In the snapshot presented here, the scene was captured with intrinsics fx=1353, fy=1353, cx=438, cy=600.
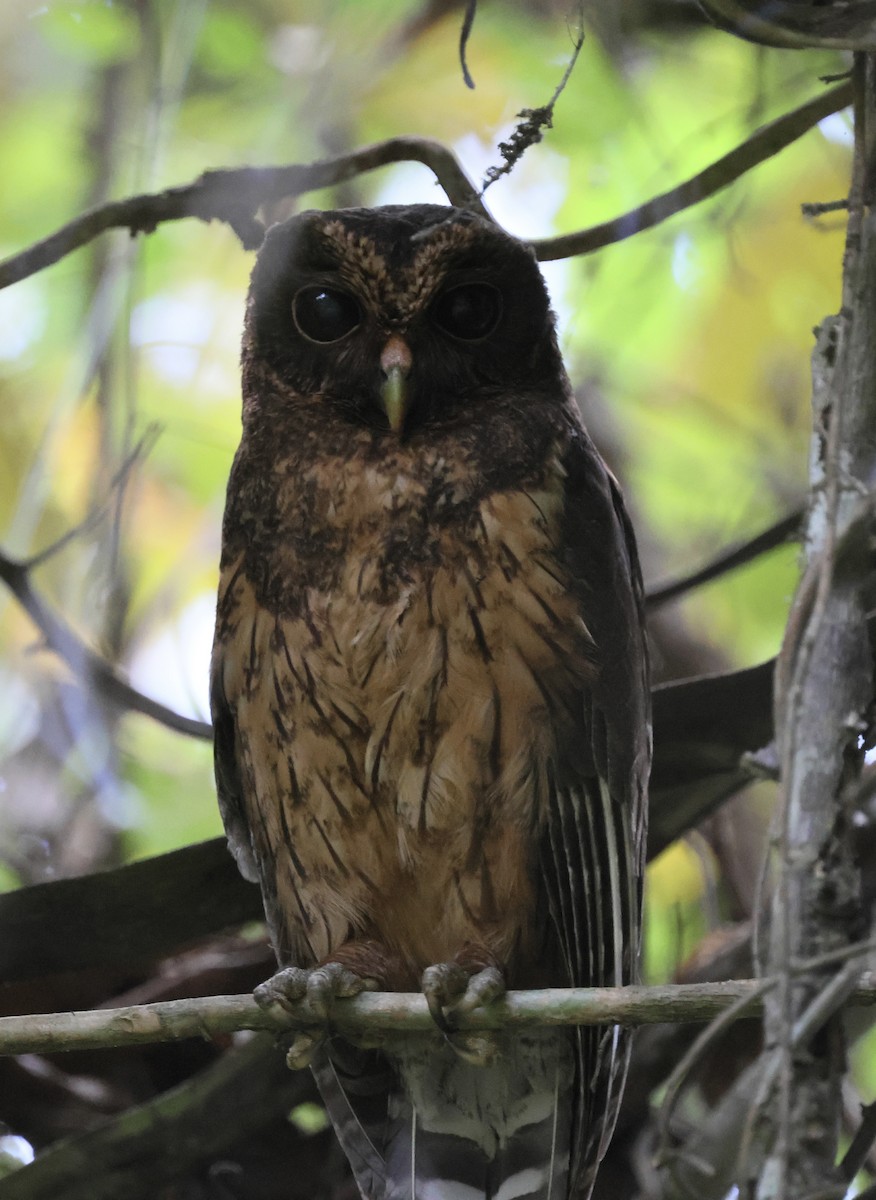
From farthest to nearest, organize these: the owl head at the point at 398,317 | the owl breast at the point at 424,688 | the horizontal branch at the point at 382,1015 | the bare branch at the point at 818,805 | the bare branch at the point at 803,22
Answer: the owl head at the point at 398,317 → the owl breast at the point at 424,688 → the bare branch at the point at 803,22 → the horizontal branch at the point at 382,1015 → the bare branch at the point at 818,805

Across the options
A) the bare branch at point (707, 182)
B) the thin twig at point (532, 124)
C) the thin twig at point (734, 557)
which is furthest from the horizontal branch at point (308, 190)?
the thin twig at point (734, 557)

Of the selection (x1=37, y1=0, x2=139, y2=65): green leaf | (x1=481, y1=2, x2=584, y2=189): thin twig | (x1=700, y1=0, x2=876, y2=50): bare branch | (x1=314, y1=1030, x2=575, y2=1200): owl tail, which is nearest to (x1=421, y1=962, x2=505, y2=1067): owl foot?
(x1=314, y1=1030, x2=575, y2=1200): owl tail

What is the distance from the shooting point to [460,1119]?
226 centimetres

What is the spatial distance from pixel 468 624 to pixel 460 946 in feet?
1.77

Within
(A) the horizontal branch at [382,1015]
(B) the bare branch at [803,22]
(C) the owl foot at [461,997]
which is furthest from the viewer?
(C) the owl foot at [461,997]

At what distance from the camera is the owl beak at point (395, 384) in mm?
2031

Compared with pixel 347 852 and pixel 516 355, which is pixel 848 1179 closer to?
pixel 347 852

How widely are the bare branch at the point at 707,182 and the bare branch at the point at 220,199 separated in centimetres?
17

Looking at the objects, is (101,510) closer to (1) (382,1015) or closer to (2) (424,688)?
(2) (424,688)

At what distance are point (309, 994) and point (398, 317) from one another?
3.36ft

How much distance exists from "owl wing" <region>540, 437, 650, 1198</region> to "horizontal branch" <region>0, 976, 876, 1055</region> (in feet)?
1.01

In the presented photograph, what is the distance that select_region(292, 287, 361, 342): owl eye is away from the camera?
217 cm

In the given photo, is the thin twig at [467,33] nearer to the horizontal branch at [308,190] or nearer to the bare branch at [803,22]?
the horizontal branch at [308,190]

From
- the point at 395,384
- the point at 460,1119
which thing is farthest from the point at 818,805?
the point at 460,1119
